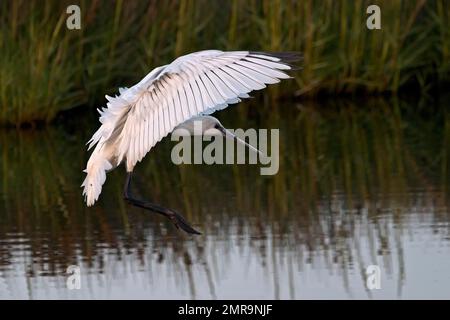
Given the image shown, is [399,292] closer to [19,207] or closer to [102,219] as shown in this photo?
[102,219]

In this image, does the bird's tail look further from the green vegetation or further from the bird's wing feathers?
the green vegetation

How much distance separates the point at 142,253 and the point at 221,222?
979 mm

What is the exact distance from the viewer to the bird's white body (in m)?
7.64

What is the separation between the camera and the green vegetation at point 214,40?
15078 mm

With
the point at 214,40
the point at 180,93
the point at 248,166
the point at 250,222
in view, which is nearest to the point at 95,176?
the point at 180,93

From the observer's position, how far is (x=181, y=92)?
26.2 feet

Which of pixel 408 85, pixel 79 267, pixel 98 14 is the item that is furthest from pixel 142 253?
pixel 408 85

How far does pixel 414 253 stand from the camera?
8.76 metres

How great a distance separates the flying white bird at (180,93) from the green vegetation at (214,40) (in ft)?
20.9

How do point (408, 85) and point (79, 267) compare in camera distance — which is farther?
point (408, 85)

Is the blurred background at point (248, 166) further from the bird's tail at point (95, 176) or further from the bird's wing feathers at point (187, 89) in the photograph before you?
the bird's wing feathers at point (187, 89)

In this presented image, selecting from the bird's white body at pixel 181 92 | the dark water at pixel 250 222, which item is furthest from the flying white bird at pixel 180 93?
the dark water at pixel 250 222

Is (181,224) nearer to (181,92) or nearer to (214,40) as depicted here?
(181,92)

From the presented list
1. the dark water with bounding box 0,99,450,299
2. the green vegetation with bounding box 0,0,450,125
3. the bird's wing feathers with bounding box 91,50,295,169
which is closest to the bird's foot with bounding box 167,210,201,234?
the dark water with bounding box 0,99,450,299
